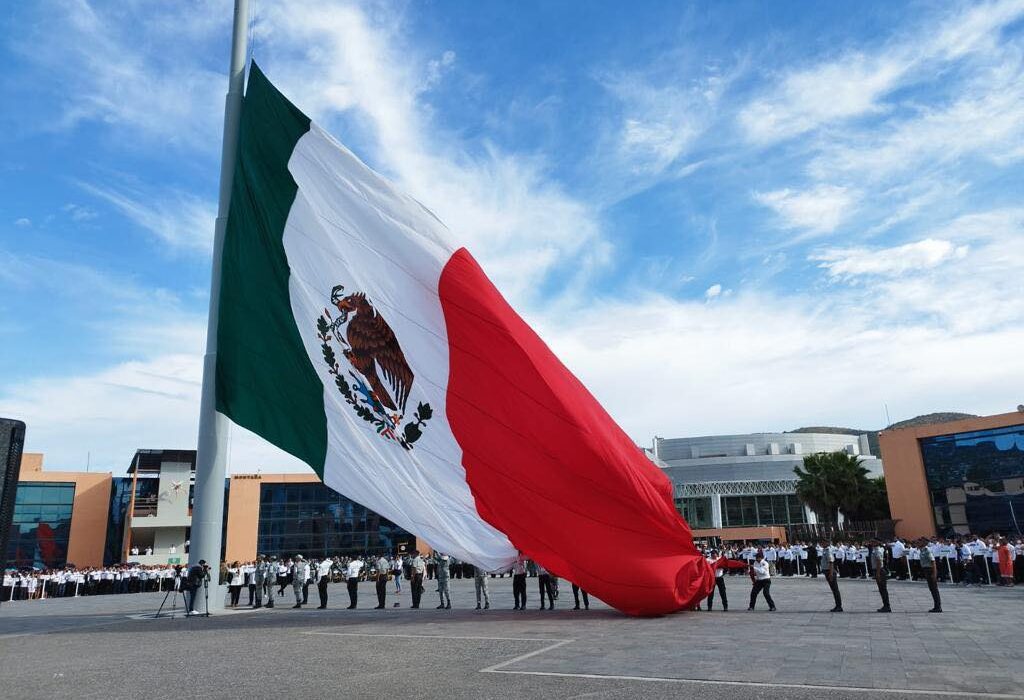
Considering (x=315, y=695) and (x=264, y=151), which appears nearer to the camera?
(x=315, y=695)

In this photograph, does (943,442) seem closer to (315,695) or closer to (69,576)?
(315,695)

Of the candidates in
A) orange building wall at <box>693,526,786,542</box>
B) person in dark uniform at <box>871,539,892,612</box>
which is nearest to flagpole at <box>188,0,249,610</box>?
person in dark uniform at <box>871,539,892,612</box>

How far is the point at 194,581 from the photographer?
17297mm

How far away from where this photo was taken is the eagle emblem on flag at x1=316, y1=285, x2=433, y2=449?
45.5ft

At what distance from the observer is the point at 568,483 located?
A: 13.2 metres

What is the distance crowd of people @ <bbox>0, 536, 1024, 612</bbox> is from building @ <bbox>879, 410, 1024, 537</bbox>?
9.26m

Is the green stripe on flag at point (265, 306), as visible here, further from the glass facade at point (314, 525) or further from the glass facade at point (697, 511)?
the glass facade at point (697, 511)

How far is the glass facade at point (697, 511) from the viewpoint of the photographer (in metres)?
70.8

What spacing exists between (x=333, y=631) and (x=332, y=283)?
21.8 feet

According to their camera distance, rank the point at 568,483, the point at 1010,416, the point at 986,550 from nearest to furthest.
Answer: the point at 568,483 < the point at 986,550 < the point at 1010,416

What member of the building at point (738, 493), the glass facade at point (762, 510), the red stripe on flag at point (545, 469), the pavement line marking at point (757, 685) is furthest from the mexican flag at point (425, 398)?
the glass facade at point (762, 510)

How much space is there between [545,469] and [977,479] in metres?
34.2

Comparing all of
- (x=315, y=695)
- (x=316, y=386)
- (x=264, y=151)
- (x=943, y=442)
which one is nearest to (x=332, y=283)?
(x=316, y=386)

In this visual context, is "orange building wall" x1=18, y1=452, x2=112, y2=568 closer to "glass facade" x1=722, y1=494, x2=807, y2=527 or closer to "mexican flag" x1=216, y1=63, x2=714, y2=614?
"mexican flag" x1=216, y1=63, x2=714, y2=614
